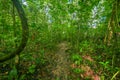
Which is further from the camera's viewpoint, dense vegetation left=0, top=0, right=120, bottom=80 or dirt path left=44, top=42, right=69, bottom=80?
dirt path left=44, top=42, right=69, bottom=80

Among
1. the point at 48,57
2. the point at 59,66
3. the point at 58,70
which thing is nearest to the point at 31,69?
the point at 58,70

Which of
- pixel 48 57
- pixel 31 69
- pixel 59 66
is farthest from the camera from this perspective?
pixel 48 57

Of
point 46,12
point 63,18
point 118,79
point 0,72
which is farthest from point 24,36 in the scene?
point 63,18

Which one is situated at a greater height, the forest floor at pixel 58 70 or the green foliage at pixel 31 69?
the green foliage at pixel 31 69

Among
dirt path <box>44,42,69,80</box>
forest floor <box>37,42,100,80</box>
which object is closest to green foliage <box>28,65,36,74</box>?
forest floor <box>37,42,100,80</box>

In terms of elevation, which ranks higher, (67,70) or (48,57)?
(48,57)

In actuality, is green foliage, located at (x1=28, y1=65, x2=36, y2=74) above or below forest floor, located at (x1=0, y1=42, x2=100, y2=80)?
above

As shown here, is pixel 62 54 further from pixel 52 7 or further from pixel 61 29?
pixel 61 29

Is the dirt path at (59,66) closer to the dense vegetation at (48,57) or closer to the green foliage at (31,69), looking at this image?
the dense vegetation at (48,57)

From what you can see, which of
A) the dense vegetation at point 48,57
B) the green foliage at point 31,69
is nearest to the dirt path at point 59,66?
the dense vegetation at point 48,57

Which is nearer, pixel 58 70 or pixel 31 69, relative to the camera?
pixel 31 69

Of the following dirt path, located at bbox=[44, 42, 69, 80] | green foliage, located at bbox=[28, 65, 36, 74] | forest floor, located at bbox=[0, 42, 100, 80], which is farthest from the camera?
dirt path, located at bbox=[44, 42, 69, 80]

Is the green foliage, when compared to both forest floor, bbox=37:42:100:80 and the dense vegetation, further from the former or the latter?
forest floor, bbox=37:42:100:80

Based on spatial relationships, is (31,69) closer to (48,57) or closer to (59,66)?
(59,66)
